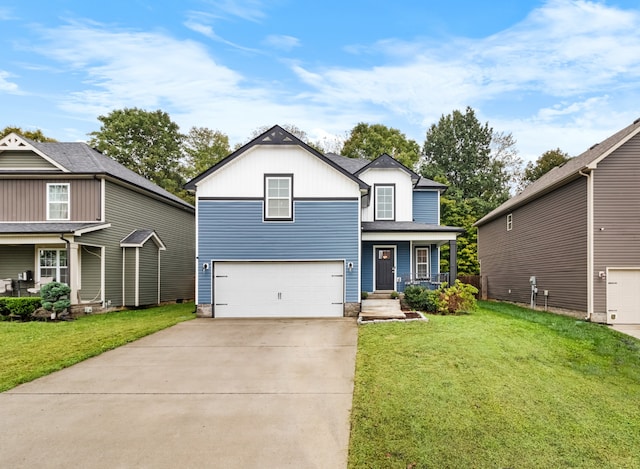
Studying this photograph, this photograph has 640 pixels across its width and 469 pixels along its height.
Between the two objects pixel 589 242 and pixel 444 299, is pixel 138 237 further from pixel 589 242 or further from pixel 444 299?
pixel 589 242

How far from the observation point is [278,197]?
556 inches

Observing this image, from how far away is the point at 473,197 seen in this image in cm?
3759

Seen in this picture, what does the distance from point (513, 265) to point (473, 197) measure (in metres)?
19.4

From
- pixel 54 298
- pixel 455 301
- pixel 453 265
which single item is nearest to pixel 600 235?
pixel 453 265

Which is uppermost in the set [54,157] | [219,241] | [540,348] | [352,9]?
[352,9]

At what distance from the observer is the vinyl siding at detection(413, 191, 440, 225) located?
19.0 meters

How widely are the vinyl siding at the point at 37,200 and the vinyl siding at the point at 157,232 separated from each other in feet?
1.69

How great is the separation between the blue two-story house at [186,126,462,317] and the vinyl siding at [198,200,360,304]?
0.11 feet

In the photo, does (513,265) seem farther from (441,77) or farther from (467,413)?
(467,413)

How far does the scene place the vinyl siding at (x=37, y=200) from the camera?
50.4 feet

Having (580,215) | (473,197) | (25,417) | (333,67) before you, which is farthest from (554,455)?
(473,197)

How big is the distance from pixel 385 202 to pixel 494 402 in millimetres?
12838

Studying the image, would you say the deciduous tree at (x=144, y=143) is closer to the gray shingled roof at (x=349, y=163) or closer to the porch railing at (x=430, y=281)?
the gray shingled roof at (x=349, y=163)

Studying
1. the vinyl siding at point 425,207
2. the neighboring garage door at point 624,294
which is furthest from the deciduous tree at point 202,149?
the neighboring garage door at point 624,294
